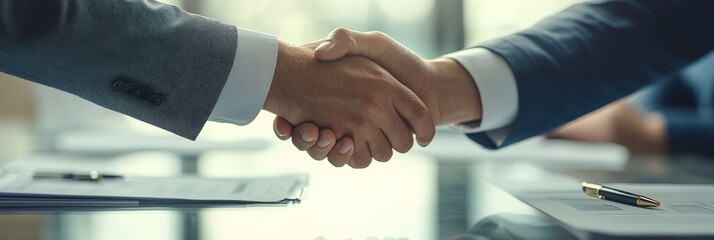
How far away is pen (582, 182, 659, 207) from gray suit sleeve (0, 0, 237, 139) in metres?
0.48

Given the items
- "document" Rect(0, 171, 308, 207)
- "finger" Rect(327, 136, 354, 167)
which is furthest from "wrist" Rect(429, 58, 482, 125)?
"document" Rect(0, 171, 308, 207)

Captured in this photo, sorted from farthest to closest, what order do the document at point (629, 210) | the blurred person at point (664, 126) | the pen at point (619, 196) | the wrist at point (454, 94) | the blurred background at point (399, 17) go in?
the blurred background at point (399, 17) < the blurred person at point (664, 126) < the wrist at point (454, 94) < the pen at point (619, 196) < the document at point (629, 210)

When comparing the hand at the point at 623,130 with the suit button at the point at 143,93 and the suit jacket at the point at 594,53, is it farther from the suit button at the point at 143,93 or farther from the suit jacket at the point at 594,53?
the suit button at the point at 143,93

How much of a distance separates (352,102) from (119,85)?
0.34 metres

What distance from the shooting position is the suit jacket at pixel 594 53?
1.32m

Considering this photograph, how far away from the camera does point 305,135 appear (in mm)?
1104

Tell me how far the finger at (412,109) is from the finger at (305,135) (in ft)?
0.45

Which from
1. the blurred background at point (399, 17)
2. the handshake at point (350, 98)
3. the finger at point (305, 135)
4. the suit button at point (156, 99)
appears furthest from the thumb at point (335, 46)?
the blurred background at point (399, 17)

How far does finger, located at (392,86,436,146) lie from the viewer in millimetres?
1174

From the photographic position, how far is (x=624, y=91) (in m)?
1.41

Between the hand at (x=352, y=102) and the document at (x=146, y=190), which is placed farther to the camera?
the hand at (x=352, y=102)


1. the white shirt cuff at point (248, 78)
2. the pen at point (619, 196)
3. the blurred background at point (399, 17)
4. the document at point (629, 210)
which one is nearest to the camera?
the document at point (629, 210)

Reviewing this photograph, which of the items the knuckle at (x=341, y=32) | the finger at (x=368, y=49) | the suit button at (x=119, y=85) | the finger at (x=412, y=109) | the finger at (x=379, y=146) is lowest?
the finger at (x=379, y=146)

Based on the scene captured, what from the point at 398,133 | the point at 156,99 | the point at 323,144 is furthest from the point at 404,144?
the point at 156,99
